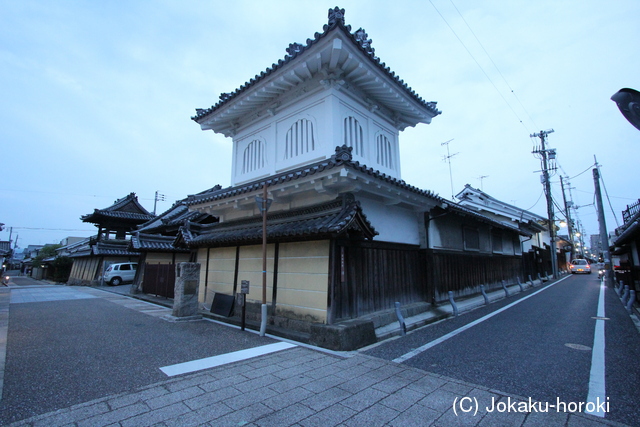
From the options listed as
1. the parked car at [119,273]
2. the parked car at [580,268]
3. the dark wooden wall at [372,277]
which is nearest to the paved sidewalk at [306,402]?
the dark wooden wall at [372,277]

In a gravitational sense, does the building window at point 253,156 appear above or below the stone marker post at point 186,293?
above

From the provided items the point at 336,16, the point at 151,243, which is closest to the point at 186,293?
the point at 336,16

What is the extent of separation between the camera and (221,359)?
5.62 m

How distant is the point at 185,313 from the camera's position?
956 centimetres

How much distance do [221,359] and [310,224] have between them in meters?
3.56

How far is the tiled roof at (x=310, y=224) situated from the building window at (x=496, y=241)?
1296 centimetres

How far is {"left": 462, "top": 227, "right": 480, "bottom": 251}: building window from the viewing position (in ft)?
43.6

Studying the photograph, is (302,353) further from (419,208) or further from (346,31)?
(346,31)

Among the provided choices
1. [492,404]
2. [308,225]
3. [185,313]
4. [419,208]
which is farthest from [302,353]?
[419,208]

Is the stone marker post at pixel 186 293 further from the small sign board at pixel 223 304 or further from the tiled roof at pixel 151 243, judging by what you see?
the tiled roof at pixel 151 243

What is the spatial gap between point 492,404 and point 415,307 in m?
5.48

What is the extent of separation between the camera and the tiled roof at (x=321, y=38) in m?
7.37

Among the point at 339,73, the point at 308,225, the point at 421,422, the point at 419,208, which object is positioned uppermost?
the point at 339,73

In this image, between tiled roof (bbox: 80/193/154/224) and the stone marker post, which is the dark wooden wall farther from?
tiled roof (bbox: 80/193/154/224)
